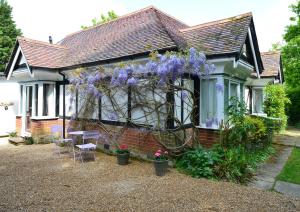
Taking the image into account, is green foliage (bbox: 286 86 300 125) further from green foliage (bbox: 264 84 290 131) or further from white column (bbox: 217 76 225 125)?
white column (bbox: 217 76 225 125)

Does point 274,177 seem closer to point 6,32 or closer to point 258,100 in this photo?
point 258,100

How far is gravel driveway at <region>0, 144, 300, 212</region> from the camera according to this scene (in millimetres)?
5027

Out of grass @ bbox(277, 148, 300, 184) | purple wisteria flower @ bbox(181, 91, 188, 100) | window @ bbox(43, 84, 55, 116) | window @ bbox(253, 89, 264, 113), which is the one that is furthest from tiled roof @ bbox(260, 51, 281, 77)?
window @ bbox(43, 84, 55, 116)

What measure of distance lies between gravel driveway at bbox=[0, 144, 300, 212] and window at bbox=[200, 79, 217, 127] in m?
2.77

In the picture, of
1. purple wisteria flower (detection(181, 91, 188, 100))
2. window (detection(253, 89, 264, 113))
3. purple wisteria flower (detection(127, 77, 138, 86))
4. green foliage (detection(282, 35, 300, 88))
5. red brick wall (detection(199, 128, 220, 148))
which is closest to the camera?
purple wisteria flower (detection(127, 77, 138, 86))

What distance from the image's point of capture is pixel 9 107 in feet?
50.9

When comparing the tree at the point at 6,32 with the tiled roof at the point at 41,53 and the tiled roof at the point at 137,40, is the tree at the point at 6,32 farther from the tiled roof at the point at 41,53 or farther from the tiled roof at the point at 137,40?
the tiled roof at the point at 41,53

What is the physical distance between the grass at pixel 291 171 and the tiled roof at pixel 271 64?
688cm

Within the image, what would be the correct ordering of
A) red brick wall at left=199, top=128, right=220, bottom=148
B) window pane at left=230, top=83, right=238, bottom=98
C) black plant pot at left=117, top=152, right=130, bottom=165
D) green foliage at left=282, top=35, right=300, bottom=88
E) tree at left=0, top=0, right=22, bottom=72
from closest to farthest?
black plant pot at left=117, top=152, right=130, bottom=165, red brick wall at left=199, top=128, right=220, bottom=148, window pane at left=230, top=83, right=238, bottom=98, green foliage at left=282, top=35, right=300, bottom=88, tree at left=0, top=0, right=22, bottom=72

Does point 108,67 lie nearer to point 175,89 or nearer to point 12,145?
point 175,89

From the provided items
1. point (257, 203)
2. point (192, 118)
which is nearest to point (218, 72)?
point (192, 118)

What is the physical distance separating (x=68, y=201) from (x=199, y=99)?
6001 millimetres

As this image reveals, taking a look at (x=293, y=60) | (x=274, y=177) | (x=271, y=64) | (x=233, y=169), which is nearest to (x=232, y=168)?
(x=233, y=169)

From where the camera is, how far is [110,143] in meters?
9.86
